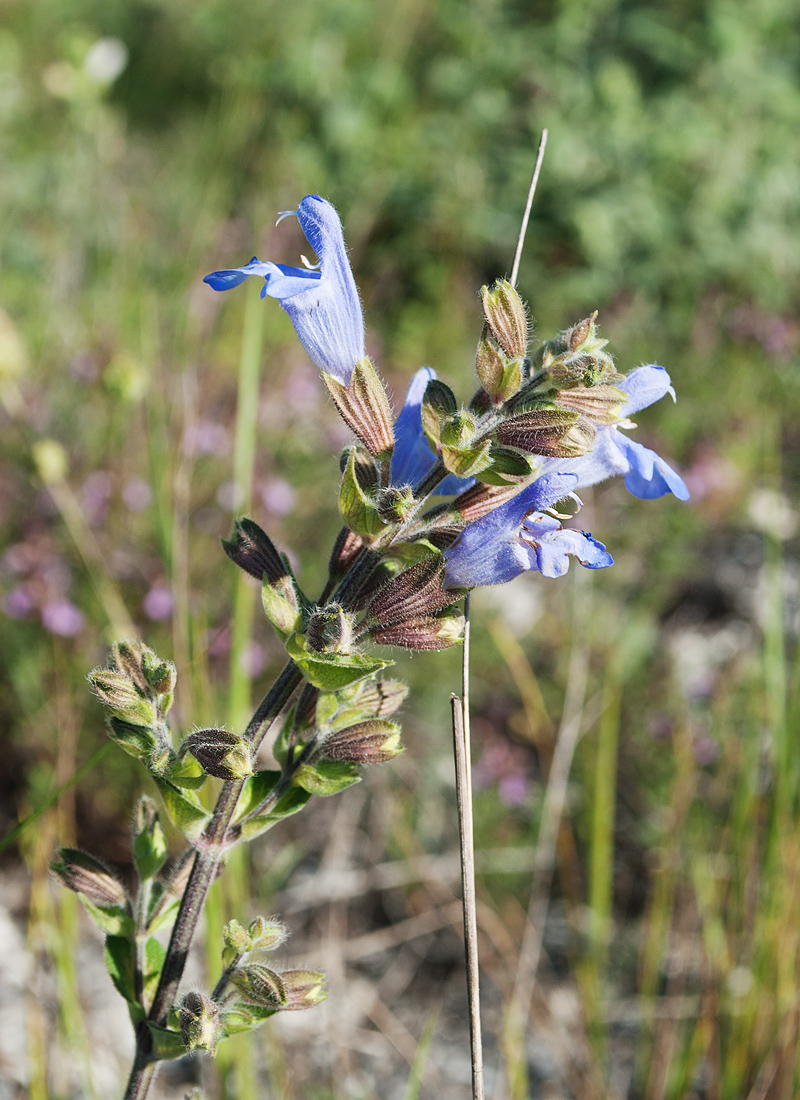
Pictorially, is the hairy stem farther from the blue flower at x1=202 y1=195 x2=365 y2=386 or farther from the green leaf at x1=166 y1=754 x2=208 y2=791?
the blue flower at x1=202 y1=195 x2=365 y2=386

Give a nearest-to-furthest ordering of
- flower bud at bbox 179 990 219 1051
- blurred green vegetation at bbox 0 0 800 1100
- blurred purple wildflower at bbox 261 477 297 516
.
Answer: flower bud at bbox 179 990 219 1051 < blurred green vegetation at bbox 0 0 800 1100 < blurred purple wildflower at bbox 261 477 297 516

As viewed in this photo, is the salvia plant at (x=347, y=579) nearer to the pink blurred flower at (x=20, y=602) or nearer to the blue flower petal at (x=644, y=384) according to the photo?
the blue flower petal at (x=644, y=384)

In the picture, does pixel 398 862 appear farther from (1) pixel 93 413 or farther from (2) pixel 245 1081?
(1) pixel 93 413

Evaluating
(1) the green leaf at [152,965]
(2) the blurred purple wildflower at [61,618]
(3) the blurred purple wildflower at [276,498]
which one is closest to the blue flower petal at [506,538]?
(1) the green leaf at [152,965]

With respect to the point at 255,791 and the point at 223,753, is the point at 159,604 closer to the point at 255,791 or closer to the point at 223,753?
the point at 255,791

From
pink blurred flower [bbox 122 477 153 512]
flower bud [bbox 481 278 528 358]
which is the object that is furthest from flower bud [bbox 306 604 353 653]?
pink blurred flower [bbox 122 477 153 512]

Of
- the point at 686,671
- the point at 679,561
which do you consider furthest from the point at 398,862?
the point at 679,561
